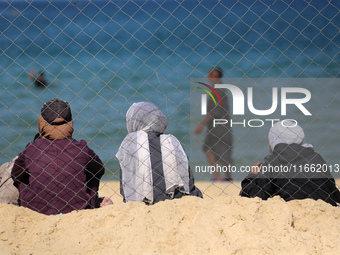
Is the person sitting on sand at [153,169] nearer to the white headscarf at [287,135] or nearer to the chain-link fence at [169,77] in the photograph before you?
the chain-link fence at [169,77]

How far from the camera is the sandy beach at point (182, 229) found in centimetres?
272

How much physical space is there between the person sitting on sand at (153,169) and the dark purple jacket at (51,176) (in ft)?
1.08

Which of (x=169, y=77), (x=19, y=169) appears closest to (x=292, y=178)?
(x=19, y=169)

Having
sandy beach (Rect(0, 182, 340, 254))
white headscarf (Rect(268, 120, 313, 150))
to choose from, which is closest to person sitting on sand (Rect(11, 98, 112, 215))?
sandy beach (Rect(0, 182, 340, 254))

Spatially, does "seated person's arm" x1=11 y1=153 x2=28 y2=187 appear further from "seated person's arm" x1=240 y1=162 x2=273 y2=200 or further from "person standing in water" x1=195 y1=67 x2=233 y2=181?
"person standing in water" x1=195 y1=67 x2=233 y2=181

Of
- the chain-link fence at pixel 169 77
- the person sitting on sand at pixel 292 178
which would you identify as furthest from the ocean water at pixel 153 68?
the person sitting on sand at pixel 292 178

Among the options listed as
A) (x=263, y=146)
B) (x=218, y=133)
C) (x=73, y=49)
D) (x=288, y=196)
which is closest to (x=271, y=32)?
(x=73, y=49)

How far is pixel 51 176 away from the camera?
329cm

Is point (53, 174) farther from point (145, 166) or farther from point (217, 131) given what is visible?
point (217, 131)

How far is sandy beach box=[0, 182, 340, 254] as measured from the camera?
2.72 meters

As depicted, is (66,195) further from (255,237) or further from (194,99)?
(194,99)

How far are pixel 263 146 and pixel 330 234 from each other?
195 inches

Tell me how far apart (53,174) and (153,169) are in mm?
739

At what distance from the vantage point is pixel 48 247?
275 cm
